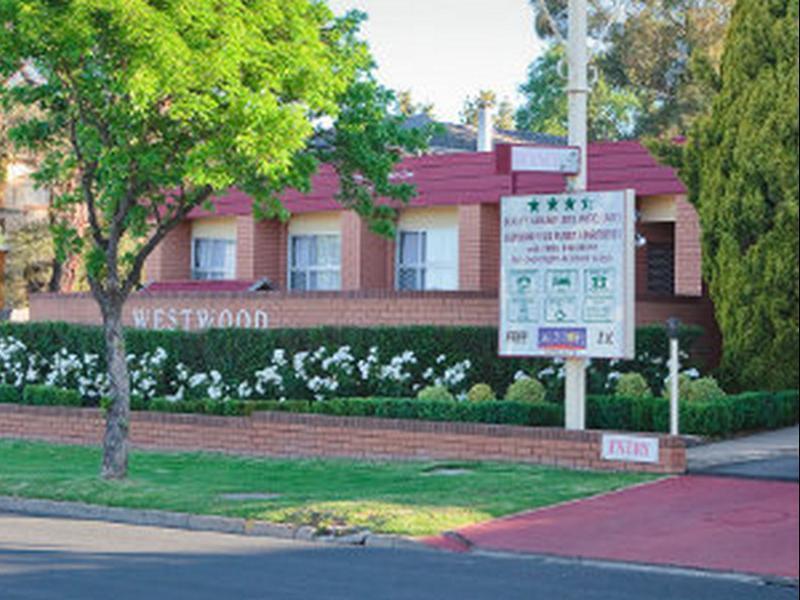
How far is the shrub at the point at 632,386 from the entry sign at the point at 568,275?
3130mm

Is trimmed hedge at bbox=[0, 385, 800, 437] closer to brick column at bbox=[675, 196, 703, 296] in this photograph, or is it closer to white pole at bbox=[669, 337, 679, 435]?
white pole at bbox=[669, 337, 679, 435]

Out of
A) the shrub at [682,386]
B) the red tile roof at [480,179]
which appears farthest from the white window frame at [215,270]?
the shrub at [682,386]

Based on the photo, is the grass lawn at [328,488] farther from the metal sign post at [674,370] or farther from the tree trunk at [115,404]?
the metal sign post at [674,370]

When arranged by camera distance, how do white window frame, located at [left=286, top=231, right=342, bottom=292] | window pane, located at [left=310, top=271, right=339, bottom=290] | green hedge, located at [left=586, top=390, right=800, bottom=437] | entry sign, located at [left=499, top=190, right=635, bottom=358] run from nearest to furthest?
entry sign, located at [left=499, top=190, right=635, bottom=358]
green hedge, located at [left=586, top=390, right=800, bottom=437]
white window frame, located at [left=286, top=231, right=342, bottom=292]
window pane, located at [left=310, top=271, right=339, bottom=290]

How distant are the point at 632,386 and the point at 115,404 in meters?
8.29

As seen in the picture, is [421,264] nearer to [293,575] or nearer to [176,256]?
[176,256]

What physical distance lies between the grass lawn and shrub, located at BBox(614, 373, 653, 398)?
377 centimetres

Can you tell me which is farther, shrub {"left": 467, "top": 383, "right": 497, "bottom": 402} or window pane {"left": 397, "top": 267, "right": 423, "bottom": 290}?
window pane {"left": 397, "top": 267, "right": 423, "bottom": 290}

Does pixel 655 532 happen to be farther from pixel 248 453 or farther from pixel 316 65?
pixel 248 453

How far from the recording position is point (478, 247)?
32688mm

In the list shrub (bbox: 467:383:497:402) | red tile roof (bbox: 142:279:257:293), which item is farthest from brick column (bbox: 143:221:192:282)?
shrub (bbox: 467:383:497:402)

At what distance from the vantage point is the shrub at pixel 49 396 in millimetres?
28625

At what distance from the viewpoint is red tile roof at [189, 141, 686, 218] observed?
98.9ft

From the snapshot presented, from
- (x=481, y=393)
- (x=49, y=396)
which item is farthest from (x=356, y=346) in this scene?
(x=49, y=396)
